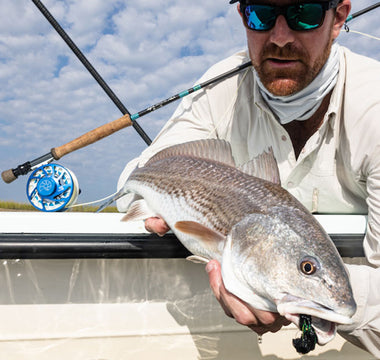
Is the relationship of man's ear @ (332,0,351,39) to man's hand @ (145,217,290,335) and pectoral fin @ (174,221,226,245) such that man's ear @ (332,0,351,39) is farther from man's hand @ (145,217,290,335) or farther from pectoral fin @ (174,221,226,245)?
man's hand @ (145,217,290,335)

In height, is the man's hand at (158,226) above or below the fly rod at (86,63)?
below

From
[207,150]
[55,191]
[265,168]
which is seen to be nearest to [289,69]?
[207,150]

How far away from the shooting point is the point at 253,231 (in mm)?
1461

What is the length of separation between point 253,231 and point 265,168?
514 mm

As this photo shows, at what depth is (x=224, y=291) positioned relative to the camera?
4.86 feet

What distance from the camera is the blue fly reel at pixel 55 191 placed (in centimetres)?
305

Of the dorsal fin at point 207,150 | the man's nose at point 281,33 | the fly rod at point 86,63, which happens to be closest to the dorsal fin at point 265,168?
the dorsal fin at point 207,150

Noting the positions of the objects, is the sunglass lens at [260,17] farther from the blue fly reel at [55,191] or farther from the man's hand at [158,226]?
the blue fly reel at [55,191]

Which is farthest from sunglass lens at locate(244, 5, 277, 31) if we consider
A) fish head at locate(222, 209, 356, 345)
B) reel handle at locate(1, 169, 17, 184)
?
reel handle at locate(1, 169, 17, 184)

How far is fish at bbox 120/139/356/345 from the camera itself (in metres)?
1.22

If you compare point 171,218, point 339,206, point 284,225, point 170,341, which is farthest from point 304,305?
point 339,206

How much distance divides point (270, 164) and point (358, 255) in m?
0.75

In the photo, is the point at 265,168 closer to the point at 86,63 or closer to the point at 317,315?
the point at 317,315

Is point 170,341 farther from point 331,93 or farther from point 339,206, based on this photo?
point 331,93
